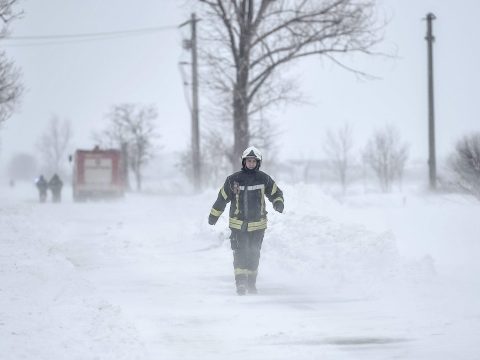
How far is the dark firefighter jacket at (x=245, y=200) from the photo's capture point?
909 centimetres

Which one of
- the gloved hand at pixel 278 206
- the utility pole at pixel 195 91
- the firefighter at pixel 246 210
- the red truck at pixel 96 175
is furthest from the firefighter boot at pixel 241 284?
the red truck at pixel 96 175

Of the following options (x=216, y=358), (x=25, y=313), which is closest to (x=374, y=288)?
(x=216, y=358)

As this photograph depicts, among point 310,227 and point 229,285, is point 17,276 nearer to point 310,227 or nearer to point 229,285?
point 229,285

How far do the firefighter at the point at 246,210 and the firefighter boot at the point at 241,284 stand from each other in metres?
0.05

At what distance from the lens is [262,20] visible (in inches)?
868

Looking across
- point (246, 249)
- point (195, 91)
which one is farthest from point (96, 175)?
point (246, 249)

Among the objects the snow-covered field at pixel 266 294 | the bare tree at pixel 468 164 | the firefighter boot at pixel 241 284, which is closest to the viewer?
the snow-covered field at pixel 266 294

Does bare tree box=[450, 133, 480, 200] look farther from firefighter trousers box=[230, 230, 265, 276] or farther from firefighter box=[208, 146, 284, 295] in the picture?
firefighter trousers box=[230, 230, 265, 276]

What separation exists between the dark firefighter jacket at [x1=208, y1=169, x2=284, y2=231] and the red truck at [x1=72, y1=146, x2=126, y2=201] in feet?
103

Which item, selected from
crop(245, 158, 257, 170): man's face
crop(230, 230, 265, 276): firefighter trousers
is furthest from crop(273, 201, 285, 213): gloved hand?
crop(245, 158, 257, 170): man's face

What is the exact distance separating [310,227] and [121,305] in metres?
4.64

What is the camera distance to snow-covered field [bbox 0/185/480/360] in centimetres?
604

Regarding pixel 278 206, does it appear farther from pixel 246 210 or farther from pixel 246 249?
pixel 246 249

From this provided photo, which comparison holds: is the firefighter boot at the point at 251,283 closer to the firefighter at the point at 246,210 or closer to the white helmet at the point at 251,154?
the firefighter at the point at 246,210
